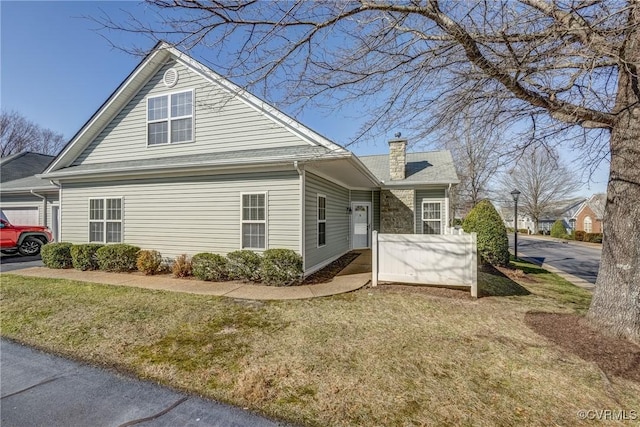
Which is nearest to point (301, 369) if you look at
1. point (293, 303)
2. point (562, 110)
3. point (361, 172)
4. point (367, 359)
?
point (367, 359)

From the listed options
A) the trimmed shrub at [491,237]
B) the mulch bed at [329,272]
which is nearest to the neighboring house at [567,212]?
the trimmed shrub at [491,237]

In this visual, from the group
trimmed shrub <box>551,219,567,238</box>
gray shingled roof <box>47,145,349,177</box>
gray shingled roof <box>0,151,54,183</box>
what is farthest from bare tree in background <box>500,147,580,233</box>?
gray shingled roof <box>0,151,54,183</box>

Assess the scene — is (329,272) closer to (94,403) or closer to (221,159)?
(221,159)

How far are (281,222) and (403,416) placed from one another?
17.7 feet

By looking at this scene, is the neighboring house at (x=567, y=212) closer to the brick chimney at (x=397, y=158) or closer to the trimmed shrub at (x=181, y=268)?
the brick chimney at (x=397, y=158)

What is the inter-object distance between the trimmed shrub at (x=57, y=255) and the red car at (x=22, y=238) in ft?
14.2

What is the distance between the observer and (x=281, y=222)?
7.30 m

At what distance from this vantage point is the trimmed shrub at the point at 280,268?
6789 mm

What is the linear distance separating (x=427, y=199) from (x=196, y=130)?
1012 cm

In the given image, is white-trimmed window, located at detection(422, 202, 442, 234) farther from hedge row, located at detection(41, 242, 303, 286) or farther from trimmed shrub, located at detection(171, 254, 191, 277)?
trimmed shrub, located at detection(171, 254, 191, 277)

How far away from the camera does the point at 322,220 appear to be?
8.92m

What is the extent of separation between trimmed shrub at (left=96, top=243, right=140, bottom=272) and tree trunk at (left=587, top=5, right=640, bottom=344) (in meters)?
10.6

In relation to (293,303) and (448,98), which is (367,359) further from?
(448,98)

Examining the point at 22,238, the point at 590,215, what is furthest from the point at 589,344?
the point at 590,215
